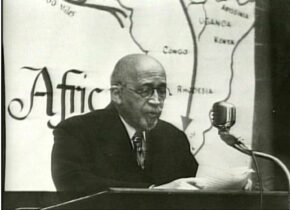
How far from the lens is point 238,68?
3580mm

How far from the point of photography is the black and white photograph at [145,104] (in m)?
3.46

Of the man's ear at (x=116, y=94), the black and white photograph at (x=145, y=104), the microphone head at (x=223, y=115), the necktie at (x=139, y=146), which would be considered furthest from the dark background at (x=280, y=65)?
the man's ear at (x=116, y=94)

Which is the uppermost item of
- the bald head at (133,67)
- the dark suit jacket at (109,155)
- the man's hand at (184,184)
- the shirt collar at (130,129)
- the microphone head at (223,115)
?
the bald head at (133,67)

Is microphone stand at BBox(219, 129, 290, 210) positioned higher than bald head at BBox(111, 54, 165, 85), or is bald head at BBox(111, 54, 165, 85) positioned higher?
bald head at BBox(111, 54, 165, 85)

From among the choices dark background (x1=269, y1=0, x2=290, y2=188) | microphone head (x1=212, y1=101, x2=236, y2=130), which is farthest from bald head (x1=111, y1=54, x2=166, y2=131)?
dark background (x1=269, y1=0, x2=290, y2=188)

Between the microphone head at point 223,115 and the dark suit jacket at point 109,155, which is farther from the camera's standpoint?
the microphone head at point 223,115

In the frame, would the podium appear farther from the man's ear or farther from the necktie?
the man's ear

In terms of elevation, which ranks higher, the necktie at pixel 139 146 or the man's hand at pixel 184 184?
the necktie at pixel 139 146

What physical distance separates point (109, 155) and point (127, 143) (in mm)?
128

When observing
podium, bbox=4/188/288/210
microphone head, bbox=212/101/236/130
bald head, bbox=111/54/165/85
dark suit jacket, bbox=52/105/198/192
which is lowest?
podium, bbox=4/188/288/210

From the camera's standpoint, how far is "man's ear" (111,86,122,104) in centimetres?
352

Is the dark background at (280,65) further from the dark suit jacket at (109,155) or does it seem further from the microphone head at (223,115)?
the dark suit jacket at (109,155)

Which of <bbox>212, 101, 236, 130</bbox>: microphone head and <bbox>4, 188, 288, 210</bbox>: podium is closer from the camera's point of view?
<bbox>4, 188, 288, 210</bbox>: podium

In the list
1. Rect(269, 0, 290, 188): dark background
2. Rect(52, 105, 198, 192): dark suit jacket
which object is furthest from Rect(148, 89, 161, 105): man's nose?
Rect(269, 0, 290, 188): dark background
